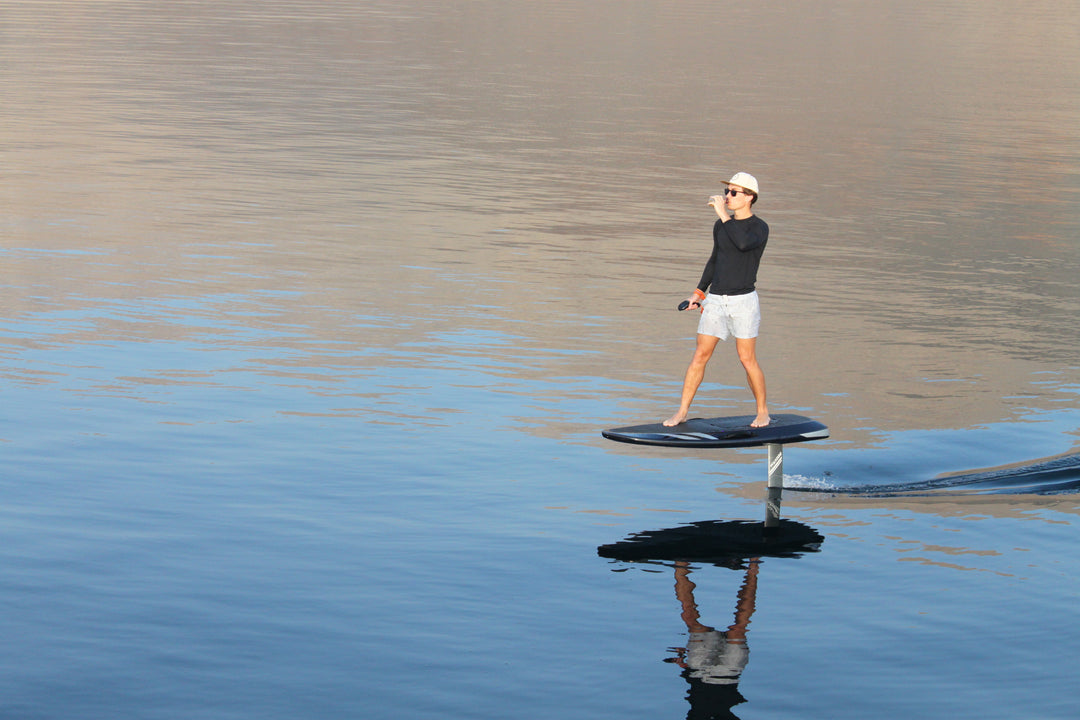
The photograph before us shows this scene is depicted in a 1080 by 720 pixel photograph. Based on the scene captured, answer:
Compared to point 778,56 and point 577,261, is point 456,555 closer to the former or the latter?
point 577,261

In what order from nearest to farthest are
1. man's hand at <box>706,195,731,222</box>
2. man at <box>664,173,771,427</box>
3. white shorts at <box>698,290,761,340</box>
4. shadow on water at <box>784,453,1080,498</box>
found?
man's hand at <box>706,195,731,222</box>, man at <box>664,173,771,427</box>, white shorts at <box>698,290,761,340</box>, shadow on water at <box>784,453,1080,498</box>

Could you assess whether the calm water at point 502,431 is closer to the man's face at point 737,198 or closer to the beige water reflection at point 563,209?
the beige water reflection at point 563,209

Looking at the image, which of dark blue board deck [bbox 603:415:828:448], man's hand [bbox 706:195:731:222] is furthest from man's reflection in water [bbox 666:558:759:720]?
man's hand [bbox 706:195:731:222]

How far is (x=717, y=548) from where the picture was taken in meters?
13.3

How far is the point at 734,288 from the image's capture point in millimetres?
14227

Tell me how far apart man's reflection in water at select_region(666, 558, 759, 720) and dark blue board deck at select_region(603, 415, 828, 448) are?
1.67 m

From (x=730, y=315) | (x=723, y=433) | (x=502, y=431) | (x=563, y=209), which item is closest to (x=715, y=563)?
(x=723, y=433)

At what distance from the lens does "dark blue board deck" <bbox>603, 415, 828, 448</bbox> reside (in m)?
13.8

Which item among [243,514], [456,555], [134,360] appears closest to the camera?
[456,555]

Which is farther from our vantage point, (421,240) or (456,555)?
(421,240)

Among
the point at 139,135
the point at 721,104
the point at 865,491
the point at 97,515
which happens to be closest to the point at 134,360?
the point at 97,515

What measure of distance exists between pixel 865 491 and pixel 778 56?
7741cm

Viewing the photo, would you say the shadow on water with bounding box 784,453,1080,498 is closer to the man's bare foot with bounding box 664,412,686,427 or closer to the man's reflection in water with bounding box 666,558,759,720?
the man's bare foot with bounding box 664,412,686,427

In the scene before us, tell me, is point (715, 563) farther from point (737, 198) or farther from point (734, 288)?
point (737, 198)
